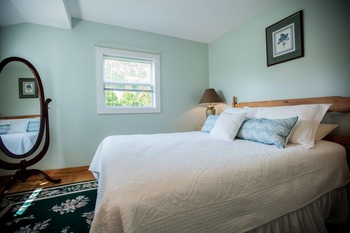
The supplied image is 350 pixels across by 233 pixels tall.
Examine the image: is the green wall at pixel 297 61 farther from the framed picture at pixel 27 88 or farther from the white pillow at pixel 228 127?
the framed picture at pixel 27 88

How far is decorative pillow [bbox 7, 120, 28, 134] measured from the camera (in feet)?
6.45

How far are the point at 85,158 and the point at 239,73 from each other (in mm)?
2984

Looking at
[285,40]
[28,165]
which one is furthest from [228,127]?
[28,165]

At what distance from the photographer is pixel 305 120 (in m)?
1.48

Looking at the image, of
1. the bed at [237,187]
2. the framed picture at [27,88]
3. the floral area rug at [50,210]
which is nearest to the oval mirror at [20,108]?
the framed picture at [27,88]

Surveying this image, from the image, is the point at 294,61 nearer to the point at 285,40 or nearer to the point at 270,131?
the point at 285,40

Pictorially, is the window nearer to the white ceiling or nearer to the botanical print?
the white ceiling

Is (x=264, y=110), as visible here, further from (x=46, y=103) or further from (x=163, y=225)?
(x=46, y=103)

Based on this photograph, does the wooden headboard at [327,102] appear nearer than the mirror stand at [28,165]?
Yes

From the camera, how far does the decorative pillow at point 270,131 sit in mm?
1353

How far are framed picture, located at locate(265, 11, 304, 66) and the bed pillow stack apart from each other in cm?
79

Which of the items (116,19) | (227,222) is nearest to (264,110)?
(227,222)

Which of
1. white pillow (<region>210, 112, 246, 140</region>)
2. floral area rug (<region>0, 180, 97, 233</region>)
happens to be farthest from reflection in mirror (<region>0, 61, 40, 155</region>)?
white pillow (<region>210, 112, 246, 140</region>)

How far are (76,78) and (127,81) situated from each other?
0.80 metres
